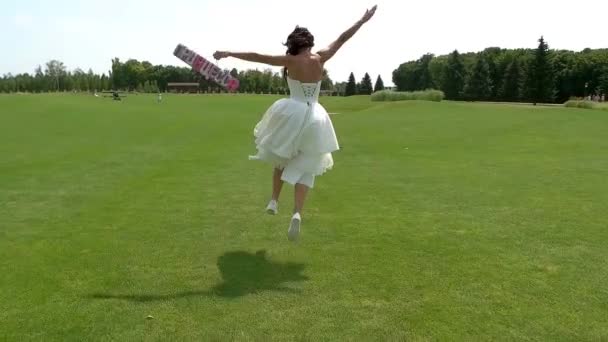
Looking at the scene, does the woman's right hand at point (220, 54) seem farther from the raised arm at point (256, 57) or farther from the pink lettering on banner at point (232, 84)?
the pink lettering on banner at point (232, 84)

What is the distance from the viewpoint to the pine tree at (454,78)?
323 feet

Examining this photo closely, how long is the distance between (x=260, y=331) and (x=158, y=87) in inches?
4921

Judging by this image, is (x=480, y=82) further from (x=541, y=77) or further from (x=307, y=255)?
(x=307, y=255)

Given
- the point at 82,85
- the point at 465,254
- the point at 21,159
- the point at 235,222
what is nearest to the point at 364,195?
the point at 235,222

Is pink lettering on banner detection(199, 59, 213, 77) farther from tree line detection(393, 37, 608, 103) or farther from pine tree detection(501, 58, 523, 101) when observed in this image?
pine tree detection(501, 58, 523, 101)

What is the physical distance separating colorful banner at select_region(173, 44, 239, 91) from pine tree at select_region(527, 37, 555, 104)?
74.9 meters

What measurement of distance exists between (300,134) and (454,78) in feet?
322

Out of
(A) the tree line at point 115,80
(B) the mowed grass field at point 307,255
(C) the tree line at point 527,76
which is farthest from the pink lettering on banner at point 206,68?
(A) the tree line at point 115,80

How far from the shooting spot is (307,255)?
225 inches

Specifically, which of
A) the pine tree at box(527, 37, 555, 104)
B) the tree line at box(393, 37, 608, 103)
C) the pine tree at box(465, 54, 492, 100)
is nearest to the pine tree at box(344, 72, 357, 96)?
the tree line at box(393, 37, 608, 103)

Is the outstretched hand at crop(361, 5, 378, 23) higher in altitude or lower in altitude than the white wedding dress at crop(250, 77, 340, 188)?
higher

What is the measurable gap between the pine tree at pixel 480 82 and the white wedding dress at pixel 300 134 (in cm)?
9290

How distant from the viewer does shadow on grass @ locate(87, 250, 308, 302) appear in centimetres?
455

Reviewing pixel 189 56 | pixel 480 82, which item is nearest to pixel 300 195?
pixel 189 56
